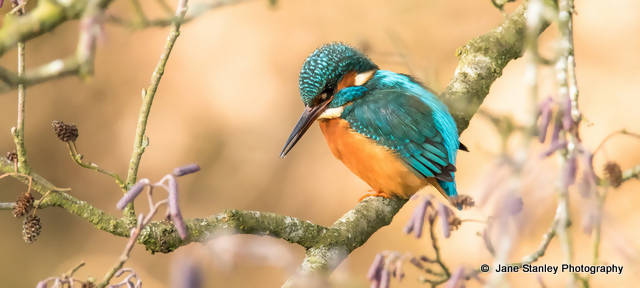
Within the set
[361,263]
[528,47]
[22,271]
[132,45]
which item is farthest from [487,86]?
[22,271]

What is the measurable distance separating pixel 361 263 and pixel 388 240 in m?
0.32

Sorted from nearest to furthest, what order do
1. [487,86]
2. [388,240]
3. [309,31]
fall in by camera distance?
[487,86], [388,240], [309,31]

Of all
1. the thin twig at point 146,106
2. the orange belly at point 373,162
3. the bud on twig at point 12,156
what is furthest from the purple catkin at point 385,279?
the orange belly at point 373,162

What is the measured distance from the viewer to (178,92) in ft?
20.1

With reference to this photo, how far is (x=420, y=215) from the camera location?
1453 millimetres

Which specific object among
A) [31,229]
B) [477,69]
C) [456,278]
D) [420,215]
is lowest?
[456,278]

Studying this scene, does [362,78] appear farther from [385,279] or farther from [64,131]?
[385,279]

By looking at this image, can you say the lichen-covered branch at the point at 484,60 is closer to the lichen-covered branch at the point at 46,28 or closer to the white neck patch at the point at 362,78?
the white neck patch at the point at 362,78

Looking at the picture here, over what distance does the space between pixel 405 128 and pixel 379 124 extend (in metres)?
0.12

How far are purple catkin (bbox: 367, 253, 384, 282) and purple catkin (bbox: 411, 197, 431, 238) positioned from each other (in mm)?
93

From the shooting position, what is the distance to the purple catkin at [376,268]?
55.6 inches

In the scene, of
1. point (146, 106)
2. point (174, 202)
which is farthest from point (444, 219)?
point (146, 106)

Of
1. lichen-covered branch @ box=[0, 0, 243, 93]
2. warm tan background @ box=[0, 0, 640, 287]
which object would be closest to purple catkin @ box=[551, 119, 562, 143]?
lichen-covered branch @ box=[0, 0, 243, 93]

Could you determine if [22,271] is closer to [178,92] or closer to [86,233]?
[86,233]
